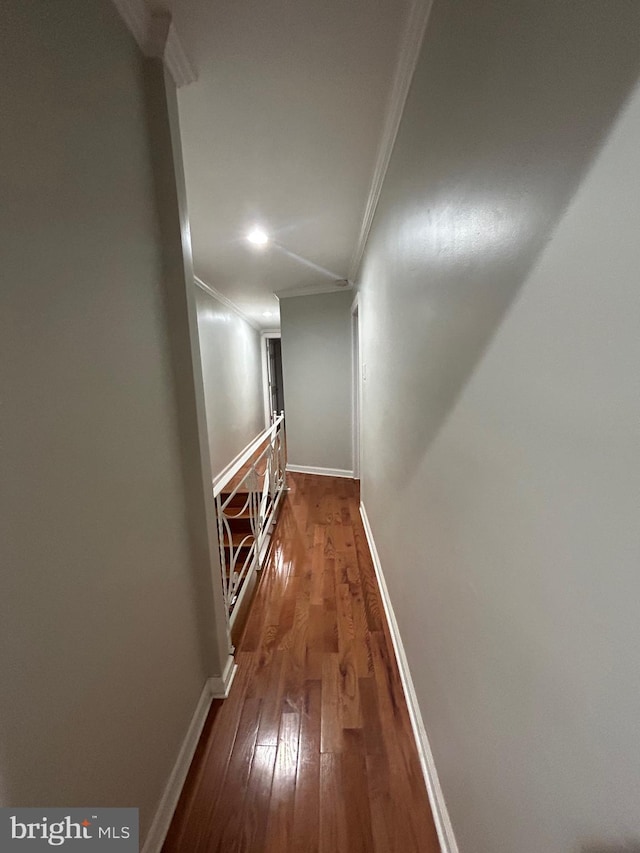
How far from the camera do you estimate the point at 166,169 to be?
99 centimetres

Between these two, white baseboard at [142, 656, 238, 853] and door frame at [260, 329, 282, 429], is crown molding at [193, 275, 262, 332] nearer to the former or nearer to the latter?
door frame at [260, 329, 282, 429]

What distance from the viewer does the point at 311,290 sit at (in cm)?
375

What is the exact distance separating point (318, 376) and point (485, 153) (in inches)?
132

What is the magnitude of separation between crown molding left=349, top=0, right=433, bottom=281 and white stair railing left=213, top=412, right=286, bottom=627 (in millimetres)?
1731

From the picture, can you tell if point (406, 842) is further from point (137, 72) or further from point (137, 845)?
point (137, 72)

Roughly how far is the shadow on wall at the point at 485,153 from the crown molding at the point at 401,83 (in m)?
0.05

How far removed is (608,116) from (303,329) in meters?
3.73

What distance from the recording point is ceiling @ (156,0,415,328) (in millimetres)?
924

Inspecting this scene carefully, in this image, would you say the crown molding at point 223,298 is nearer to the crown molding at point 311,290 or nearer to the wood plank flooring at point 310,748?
the crown molding at point 311,290

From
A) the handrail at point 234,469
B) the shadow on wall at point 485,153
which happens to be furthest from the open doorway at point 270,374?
the shadow on wall at point 485,153

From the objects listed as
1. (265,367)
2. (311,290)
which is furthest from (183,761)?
(265,367)

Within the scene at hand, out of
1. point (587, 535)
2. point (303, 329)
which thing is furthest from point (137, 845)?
point (303, 329)

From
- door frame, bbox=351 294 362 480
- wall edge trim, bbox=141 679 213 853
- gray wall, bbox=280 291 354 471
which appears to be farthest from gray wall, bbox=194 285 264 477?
wall edge trim, bbox=141 679 213 853

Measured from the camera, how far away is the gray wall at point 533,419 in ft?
1.15
